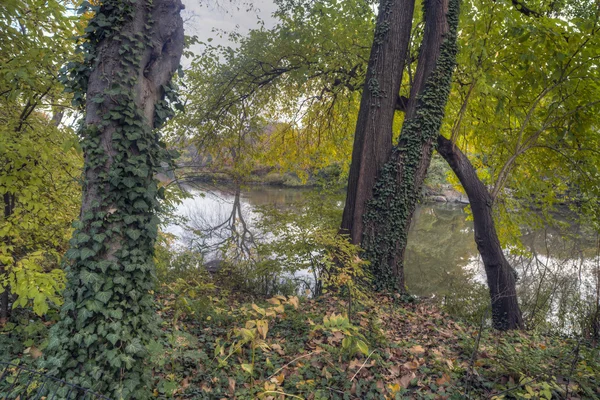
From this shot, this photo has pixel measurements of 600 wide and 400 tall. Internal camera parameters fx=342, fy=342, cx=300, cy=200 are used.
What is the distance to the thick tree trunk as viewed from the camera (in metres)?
5.77

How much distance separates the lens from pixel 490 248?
241 inches

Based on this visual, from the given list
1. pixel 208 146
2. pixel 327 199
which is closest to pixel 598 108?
pixel 327 199

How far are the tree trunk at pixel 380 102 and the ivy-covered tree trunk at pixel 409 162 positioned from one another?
0.21 meters

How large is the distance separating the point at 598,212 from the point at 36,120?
8472 mm

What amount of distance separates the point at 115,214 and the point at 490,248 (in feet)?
19.7

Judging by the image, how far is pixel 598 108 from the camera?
5.66 m

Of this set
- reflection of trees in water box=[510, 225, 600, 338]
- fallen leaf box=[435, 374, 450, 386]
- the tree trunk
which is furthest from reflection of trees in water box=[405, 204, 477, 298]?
fallen leaf box=[435, 374, 450, 386]

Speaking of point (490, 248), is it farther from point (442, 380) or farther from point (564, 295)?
point (442, 380)

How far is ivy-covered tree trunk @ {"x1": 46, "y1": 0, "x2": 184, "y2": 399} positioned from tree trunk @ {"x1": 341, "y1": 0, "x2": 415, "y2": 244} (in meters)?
3.33

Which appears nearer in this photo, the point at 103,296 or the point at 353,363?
the point at 103,296

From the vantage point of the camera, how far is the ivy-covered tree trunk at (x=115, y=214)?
2.52 meters

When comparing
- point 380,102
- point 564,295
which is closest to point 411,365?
point 564,295

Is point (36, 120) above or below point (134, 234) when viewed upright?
above

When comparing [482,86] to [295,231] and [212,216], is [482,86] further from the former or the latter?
[212,216]
